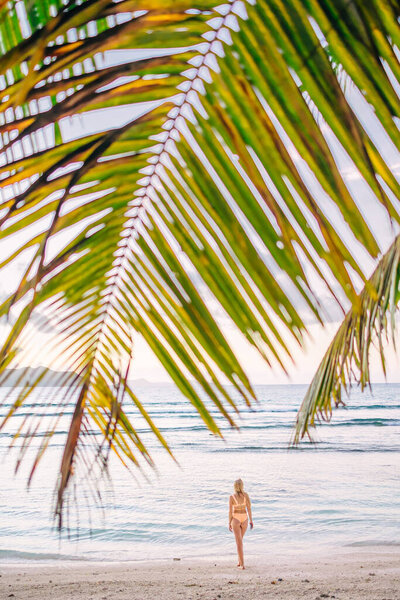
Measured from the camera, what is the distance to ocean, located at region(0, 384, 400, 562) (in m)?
11.9

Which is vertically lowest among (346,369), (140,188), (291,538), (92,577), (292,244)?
(291,538)

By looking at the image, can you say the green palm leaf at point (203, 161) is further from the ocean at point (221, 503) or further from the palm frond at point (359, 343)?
the ocean at point (221, 503)

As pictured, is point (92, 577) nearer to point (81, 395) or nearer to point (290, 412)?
point (81, 395)

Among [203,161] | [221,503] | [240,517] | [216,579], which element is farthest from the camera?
[221,503]

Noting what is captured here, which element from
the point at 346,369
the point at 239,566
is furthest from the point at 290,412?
the point at 346,369

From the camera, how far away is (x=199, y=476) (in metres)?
19.6

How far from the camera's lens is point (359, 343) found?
267cm

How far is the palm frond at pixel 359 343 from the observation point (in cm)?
250

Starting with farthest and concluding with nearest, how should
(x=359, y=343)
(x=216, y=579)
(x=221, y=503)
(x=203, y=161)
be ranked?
1. (x=221, y=503)
2. (x=216, y=579)
3. (x=359, y=343)
4. (x=203, y=161)

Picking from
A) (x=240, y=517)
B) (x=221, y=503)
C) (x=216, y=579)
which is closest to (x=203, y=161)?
(x=240, y=517)

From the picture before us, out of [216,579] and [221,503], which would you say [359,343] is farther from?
[221,503]

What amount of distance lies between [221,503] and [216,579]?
22.2 feet

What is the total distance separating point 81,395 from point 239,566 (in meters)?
10.2

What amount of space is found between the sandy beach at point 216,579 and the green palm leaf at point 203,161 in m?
8.43
